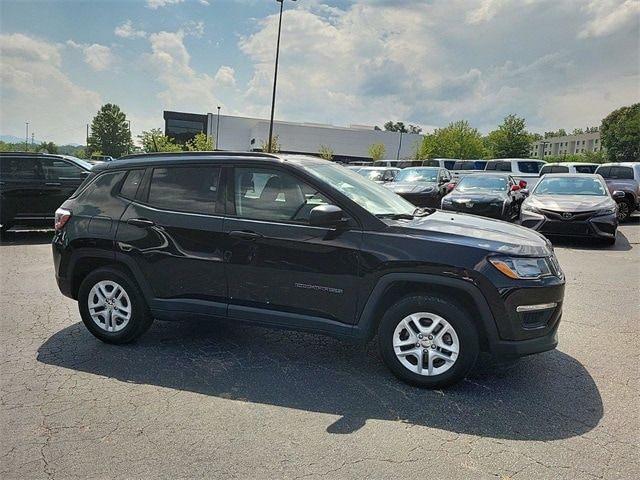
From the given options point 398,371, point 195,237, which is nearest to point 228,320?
point 195,237

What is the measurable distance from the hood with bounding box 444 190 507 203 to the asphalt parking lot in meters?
7.63

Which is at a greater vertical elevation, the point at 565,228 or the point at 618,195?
the point at 618,195

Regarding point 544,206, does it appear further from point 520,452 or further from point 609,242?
point 520,452

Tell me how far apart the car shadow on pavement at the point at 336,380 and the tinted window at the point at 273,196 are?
128 centimetres

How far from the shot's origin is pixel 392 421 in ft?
10.4

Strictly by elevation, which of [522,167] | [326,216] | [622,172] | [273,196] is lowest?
[326,216]

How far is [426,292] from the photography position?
3602 millimetres

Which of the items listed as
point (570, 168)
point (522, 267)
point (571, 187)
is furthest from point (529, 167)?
point (522, 267)

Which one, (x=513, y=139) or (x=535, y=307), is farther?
(x=513, y=139)

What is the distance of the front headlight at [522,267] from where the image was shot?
Result: 3.42 meters

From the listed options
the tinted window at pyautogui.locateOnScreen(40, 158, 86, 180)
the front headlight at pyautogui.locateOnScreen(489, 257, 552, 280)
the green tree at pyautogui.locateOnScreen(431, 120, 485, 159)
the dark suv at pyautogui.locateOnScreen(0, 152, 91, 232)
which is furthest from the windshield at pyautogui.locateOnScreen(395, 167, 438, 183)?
the green tree at pyautogui.locateOnScreen(431, 120, 485, 159)

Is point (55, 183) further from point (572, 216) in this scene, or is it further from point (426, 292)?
point (572, 216)

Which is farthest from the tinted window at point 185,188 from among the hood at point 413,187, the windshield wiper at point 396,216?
the hood at point 413,187

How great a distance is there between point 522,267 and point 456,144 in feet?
220
